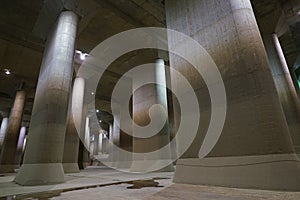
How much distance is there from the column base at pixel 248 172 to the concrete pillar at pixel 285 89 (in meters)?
6.53

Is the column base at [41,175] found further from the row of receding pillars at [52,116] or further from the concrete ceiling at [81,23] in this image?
the concrete ceiling at [81,23]

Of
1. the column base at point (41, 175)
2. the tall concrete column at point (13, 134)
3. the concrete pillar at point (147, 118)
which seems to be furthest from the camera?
the tall concrete column at point (13, 134)

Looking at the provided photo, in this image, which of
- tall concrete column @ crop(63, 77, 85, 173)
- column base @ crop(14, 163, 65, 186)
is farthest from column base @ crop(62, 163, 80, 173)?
column base @ crop(14, 163, 65, 186)

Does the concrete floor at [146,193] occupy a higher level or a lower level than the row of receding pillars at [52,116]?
lower

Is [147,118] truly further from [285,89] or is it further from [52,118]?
[285,89]

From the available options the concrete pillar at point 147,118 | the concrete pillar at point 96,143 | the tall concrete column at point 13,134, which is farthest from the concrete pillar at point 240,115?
the concrete pillar at point 96,143

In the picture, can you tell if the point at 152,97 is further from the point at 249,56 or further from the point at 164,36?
the point at 249,56

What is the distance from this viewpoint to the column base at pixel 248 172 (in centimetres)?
260

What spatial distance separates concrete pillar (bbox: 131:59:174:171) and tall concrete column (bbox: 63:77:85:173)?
392 cm

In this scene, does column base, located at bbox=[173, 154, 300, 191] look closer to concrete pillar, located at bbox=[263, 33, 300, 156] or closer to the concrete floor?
the concrete floor

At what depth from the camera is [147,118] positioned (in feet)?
30.8

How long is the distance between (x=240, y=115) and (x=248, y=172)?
3.43ft

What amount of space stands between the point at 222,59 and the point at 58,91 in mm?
4962

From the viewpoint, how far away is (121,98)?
53.0 feet
